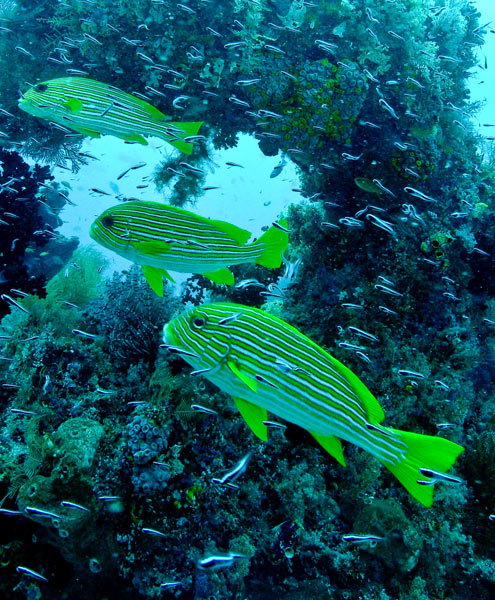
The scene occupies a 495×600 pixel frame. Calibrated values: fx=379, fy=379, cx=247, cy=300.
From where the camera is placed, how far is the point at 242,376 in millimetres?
1906

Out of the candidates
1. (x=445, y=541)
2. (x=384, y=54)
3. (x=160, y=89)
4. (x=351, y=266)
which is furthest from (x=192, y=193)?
(x=445, y=541)

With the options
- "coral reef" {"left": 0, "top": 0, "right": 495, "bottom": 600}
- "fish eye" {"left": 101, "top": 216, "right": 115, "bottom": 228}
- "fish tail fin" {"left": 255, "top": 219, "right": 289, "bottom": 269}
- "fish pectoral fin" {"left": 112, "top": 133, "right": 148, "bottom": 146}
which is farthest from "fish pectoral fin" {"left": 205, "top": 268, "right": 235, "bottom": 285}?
"fish pectoral fin" {"left": 112, "top": 133, "right": 148, "bottom": 146}

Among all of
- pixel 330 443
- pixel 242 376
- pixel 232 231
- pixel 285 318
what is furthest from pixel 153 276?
pixel 285 318

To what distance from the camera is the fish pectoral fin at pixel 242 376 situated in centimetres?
186

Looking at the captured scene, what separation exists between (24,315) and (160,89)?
4.55m

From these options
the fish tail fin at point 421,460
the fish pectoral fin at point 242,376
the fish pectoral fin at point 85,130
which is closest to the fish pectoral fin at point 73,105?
the fish pectoral fin at point 85,130

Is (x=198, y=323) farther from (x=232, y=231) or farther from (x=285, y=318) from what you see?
(x=285, y=318)

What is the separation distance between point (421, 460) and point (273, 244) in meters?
1.91

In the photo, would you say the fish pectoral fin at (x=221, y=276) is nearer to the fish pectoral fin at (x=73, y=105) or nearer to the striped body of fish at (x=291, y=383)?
the striped body of fish at (x=291, y=383)

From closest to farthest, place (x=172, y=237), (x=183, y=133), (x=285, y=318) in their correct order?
1. (x=172, y=237)
2. (x=183, y=133)
3. (x=285, y=318)

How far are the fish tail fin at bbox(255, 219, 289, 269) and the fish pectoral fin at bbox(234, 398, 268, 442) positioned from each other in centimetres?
138

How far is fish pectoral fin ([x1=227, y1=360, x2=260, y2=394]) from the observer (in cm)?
186

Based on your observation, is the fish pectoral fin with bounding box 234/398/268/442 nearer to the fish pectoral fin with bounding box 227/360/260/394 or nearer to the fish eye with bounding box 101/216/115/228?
the fish pectoral fin with bounding box 227/360/260/394

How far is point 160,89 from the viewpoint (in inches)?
269
